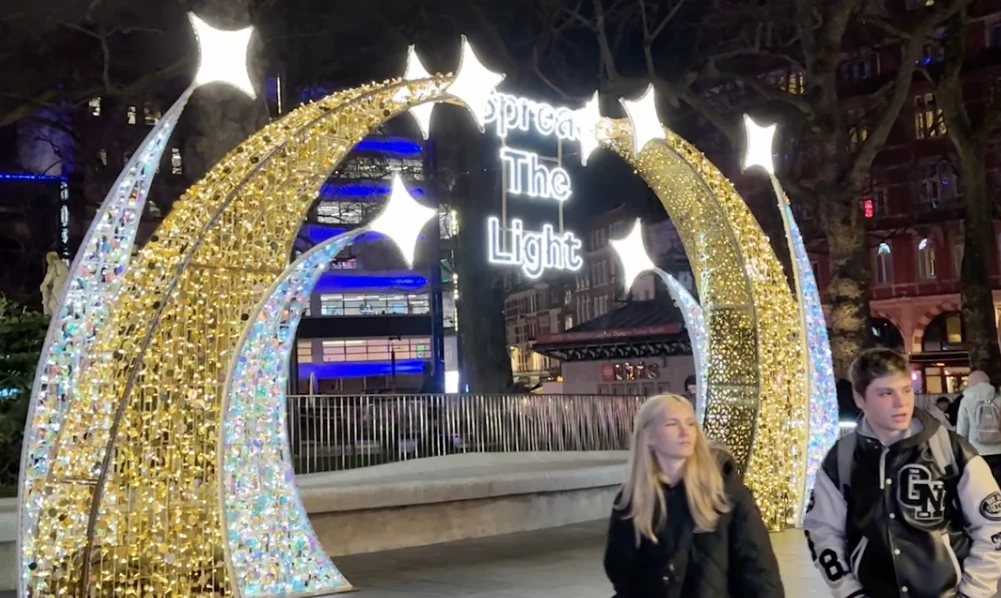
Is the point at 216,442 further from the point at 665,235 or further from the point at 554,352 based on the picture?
the point at 665,235

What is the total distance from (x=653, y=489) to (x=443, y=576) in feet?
18.9

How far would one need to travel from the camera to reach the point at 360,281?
6203 centimetres

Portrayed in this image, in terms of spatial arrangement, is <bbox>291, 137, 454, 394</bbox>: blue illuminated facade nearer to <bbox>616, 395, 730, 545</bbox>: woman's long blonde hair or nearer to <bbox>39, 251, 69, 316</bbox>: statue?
<bbox>39, 251, 69, 316</bbox>: statue

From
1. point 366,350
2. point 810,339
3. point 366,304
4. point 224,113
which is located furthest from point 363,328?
point 810,339

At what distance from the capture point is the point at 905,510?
349 centimetres

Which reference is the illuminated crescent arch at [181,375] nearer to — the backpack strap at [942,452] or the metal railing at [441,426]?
the backpack strap at [942,452]

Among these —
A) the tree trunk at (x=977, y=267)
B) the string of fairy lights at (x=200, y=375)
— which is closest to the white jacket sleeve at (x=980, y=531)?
the string of fairy lights at (x=200, y=375)

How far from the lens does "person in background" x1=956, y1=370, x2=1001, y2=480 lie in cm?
891

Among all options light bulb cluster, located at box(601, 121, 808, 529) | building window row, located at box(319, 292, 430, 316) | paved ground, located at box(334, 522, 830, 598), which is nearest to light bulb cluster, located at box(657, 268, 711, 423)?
light bulb cluster, located at box(601, 121, 808, 529)

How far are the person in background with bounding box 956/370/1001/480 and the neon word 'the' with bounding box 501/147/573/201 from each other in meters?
3.96

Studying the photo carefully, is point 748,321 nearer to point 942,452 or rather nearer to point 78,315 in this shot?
point 78,315

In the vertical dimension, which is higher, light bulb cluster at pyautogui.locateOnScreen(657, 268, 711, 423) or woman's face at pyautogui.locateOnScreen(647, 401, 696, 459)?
light bulb cluster at pyautogui.locateOnScreen(657, 268, 711, 423)

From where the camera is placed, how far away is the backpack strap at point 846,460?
12.0 ft

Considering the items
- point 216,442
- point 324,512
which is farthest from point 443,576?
point 216,442
